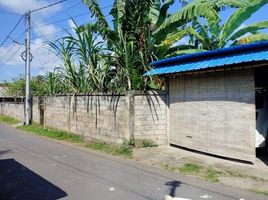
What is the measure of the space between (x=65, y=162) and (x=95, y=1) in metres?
7.68

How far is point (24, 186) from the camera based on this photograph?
6.70 m

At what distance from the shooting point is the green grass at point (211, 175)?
23.2 feet

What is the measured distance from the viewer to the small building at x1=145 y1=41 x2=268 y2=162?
27.1 ft

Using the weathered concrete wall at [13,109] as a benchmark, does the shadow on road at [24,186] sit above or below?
below

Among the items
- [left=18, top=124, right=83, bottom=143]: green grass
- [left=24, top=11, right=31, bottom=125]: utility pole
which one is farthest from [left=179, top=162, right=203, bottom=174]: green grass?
[left=24, top=11, right=31, bottom=125]: utility pole

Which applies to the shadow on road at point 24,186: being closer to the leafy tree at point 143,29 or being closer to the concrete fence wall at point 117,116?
the concrete fence wall at point 117,116

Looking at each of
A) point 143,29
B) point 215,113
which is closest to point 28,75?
point 143,29

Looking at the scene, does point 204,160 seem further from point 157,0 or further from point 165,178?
point 157,0

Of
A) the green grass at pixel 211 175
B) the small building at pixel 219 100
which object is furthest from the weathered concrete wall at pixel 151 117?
the green grass at pixel 211 175

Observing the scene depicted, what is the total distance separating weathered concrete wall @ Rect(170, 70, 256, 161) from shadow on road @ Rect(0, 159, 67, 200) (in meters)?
4.88

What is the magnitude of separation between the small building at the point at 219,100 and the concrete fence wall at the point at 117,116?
20.3 inches

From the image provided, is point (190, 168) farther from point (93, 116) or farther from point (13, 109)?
point (13, 109)

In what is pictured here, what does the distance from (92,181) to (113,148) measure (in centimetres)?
430

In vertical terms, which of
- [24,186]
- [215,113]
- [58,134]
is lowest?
[24,186]
